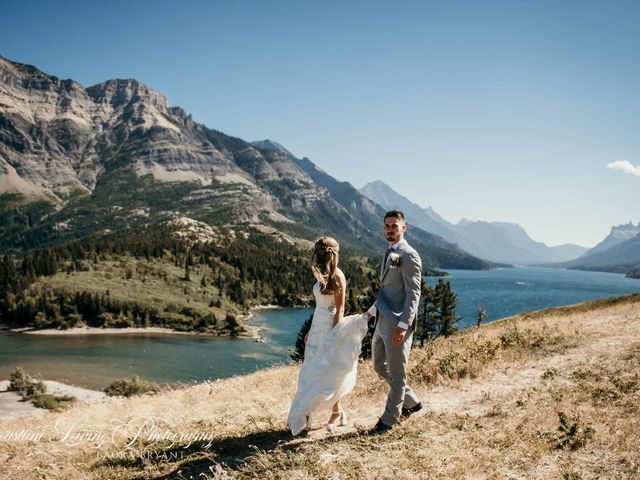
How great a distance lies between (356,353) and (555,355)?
8.19m

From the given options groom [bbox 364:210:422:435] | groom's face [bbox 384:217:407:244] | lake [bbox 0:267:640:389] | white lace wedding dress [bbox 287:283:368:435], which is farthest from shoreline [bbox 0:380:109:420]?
groom's face [bbox 384:217:407:244]

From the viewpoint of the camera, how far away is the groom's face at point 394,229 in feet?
25.4

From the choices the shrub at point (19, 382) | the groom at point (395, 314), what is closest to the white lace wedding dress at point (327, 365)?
the groom at point (395, 314)

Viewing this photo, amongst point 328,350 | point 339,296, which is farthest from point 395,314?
point 328,350

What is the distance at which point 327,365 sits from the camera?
309 inches

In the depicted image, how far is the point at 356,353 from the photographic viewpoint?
7.94m

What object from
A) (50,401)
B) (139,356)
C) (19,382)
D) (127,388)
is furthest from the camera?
(139,356)

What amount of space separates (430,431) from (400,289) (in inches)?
109

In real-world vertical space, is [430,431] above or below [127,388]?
above

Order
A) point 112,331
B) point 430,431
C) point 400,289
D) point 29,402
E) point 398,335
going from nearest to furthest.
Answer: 1. point 398,335
2. point 430,431
3. point 400,289
4. point 29,402
5. point 112,331

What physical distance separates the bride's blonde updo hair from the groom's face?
1.07 meters

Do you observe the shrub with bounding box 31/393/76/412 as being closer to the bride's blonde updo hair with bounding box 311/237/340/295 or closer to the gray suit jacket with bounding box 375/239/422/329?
the bride's blonde updo hair with bounding box 311/237/340/295

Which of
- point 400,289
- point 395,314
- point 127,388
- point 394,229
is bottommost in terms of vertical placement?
point 127,388

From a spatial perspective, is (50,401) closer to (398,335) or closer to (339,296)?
(339,296)
